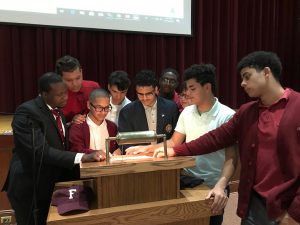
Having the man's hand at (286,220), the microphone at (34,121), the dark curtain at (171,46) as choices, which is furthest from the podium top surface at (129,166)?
the dark curtain at (171,46)

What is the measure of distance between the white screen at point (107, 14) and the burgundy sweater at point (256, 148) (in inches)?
86.0

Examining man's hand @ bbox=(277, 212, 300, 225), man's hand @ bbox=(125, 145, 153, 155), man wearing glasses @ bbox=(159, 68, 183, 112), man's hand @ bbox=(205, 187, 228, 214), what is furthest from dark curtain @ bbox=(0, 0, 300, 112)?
man's hand @ bbox=(277, 212, 300, 225)

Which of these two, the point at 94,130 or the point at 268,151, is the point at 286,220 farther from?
the point at 94,130

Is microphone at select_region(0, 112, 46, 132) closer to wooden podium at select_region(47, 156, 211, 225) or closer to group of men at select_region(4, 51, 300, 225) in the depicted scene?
group of men at select_region(4, 51, 300, 225)

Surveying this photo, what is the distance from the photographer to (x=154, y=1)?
3.57m

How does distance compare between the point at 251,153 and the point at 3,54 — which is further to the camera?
the point at 3,54

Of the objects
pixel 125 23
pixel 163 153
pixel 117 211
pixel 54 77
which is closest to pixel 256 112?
pixel 163 153

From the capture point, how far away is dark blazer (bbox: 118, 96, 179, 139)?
6.93ft

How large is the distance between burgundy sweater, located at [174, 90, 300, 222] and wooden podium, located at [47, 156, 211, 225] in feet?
0.75

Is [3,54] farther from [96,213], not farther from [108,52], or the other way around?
[96,213]

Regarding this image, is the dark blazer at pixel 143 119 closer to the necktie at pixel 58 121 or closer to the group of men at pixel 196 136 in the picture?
the group of men at pixel 196 136

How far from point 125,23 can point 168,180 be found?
2.49m

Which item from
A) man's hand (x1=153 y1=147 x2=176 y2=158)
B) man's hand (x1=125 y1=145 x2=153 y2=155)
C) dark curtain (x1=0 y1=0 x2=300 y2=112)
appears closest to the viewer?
man's hand (x1=153 y1=147 x2=176 y2=158)

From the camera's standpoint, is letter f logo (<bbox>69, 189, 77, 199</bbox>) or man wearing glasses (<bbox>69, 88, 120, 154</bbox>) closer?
letter f logo (<bbox>69, 189, 77, 199</bbox>)
